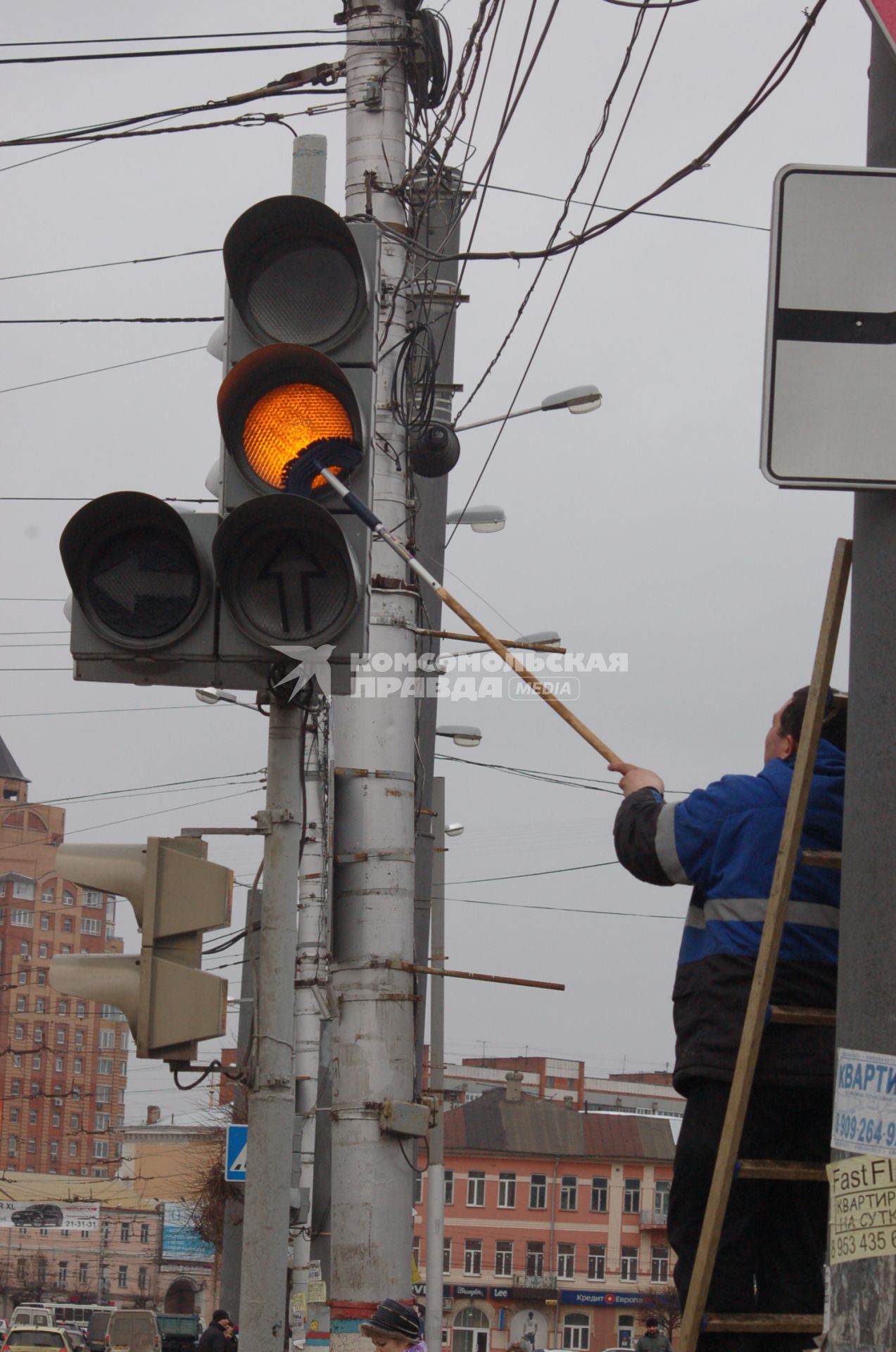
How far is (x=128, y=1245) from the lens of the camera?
9938 cm

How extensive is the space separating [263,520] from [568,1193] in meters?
80.5

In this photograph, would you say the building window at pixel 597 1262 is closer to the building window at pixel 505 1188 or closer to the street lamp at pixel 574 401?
the building window at pixel 505 1188

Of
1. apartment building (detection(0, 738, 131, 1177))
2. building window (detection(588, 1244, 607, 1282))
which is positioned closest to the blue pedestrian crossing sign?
building window (detection(588, 1244, 607, 1282))

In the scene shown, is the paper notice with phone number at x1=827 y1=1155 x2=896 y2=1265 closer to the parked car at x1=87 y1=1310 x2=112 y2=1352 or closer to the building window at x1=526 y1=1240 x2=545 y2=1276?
the parked car at x1=87 y1=1310 x2=112 y2=1352

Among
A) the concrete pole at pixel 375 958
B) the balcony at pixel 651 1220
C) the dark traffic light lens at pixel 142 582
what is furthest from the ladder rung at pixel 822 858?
the balcony at pixel 651 1220

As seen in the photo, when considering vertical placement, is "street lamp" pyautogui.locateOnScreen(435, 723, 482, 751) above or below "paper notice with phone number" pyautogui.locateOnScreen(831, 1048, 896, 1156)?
above

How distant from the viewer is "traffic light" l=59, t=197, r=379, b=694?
4824mm

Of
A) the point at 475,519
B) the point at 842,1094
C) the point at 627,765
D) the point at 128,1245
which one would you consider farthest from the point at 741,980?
the point at 128,1245

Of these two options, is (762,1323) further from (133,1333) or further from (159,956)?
(133,1333)

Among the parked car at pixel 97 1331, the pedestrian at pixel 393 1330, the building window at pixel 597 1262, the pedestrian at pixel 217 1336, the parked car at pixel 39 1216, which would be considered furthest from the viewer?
the parked car at pixel 39 1216

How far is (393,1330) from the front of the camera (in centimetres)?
633

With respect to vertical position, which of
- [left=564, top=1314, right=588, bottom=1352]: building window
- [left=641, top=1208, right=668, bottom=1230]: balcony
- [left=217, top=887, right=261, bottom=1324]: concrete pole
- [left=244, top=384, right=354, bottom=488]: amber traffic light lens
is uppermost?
[left=244, top=384, right=354, bottom=488]: amber traffic light lens

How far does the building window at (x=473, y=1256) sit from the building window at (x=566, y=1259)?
3595 mm

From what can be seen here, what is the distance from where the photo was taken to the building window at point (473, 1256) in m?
78.9
